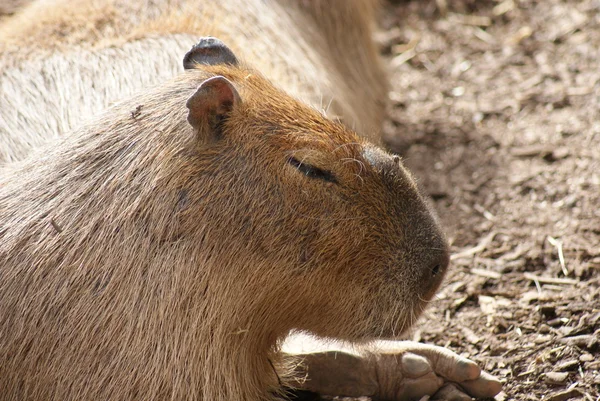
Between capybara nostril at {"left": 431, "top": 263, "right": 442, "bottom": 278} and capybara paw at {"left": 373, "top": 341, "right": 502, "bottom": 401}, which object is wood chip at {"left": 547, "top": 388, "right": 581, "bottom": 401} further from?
capybara nostril at {"left": 431, "top": 263, "right": 442, "bottom": 278}

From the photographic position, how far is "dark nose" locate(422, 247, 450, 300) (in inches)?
123

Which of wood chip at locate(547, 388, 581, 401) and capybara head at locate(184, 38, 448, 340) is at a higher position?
capybara head at locate(184, 38, 448, 340)

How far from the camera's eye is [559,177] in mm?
4965

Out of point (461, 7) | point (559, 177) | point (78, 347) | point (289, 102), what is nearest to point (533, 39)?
point (461, 7)

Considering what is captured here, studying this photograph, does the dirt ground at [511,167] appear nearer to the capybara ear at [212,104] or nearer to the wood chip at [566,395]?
the wood chip at [566,395]

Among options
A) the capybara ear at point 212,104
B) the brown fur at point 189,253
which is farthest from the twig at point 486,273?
the capybara ear at point 212,104

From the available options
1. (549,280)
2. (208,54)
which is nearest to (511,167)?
(549,280)

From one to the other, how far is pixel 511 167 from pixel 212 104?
9.37 feet

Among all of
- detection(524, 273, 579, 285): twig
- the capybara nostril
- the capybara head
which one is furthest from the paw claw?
detection(524, 273, 579, 285): twig

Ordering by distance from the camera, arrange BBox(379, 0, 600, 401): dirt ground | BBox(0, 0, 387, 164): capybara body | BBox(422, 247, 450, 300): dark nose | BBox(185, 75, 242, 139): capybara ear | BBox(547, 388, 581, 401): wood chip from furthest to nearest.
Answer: BBox(0, 0, 387, 164): capybara body < BBox(379, 0, 600, 401): dirt ground < BBox(547, 388, 581, 401): wood chip < BBox(422, 247, 450, 300): dark nose < BBox(185, 75, 242, 139): capybara ear

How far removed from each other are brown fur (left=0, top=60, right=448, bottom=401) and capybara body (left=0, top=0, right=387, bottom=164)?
1.96 ft

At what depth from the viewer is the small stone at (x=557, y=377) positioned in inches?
133

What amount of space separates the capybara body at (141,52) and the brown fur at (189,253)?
60cm

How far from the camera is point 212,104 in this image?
2.92 meters
